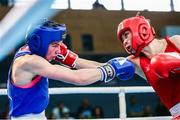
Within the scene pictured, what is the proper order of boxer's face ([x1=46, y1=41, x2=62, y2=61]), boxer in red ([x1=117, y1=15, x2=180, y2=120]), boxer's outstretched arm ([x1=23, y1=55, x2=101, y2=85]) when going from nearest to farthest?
boxer's outstretched arm ([x1=23, y1=55, x2=101, y2=85])
boxer's face ([x1=46, y1=41, x2=62, y2=61])
boxer in red ([x1=117, y1=15, x2=180, y2=120])

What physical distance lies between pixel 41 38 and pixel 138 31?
1.76 feet

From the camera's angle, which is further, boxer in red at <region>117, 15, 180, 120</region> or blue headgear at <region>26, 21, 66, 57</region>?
boxer in red at <region>117, 15, 180, 120</region>

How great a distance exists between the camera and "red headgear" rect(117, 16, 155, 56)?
1.93 meters

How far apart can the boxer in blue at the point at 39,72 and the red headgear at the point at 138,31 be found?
244 millimetres

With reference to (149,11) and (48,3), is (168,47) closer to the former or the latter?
(48,3)

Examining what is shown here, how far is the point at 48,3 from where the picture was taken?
45.1 inches

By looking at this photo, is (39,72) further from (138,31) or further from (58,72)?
(138,31)

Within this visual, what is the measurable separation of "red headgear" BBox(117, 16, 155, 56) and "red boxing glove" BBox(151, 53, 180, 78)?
0.87 ft

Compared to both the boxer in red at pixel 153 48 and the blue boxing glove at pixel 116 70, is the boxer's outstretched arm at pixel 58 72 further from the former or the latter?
the boxer in red at pixel 153 48

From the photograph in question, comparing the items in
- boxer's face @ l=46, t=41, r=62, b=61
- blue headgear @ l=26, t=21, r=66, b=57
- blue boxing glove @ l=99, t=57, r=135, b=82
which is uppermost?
blue headgear @ l=26, t=21, r=66, b=57

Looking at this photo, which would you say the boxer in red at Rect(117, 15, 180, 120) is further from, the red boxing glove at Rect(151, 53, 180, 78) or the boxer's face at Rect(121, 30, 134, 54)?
the red boxing glove at Rect(151, 53, 180, 78)

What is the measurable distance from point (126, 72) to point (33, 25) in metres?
0.48

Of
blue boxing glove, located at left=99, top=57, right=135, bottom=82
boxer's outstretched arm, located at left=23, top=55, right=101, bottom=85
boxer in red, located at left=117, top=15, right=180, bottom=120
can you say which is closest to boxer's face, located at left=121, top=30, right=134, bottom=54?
boxer in red, located at left=117, top=15, right=180, bottom=120

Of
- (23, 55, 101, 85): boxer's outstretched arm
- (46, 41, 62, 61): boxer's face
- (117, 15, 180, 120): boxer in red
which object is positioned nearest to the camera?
(23, 55, 101, 85): boxer's outstretched arm
